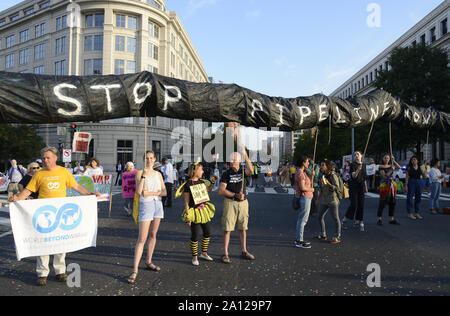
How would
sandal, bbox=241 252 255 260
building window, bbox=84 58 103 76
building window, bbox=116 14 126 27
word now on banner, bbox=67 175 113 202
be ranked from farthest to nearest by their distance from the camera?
building window, bbox=116 14 126 27
building window, bbox=84 58 103 76
word now on banner, bbox=67 175 113 202
sandal, bbox=241 252 255 260

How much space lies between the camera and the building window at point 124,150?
41.6 m

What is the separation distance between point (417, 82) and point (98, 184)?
107 feet

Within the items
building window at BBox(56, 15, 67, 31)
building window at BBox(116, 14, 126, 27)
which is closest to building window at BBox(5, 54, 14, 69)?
building window at BBox(56, 15, 67, 31)

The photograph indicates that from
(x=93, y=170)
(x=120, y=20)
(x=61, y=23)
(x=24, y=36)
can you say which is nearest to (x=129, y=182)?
(x=93, y=170)

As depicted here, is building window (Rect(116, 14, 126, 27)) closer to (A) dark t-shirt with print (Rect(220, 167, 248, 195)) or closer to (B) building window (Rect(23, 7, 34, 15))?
(B) building window (Rect(23, 7, 34, 15))

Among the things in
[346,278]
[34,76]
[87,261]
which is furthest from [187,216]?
[34,76]

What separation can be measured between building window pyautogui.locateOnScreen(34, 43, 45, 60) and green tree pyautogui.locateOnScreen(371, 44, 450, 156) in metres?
46.2

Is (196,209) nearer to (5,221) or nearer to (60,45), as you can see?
(5,221)

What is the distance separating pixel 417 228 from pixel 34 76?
8.99 metres

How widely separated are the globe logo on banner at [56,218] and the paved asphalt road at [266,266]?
76 cm

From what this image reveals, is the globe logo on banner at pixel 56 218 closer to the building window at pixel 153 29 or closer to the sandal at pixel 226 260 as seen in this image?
the sandal at pixel 226 260

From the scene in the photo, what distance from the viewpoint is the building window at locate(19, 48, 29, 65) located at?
47375mm

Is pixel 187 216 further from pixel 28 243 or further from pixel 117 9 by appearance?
pixel 117 9

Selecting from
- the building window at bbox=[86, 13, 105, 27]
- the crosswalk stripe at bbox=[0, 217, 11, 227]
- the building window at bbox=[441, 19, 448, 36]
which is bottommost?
the crosswalk stripe at bbox=[0, 217, 11, 227]
